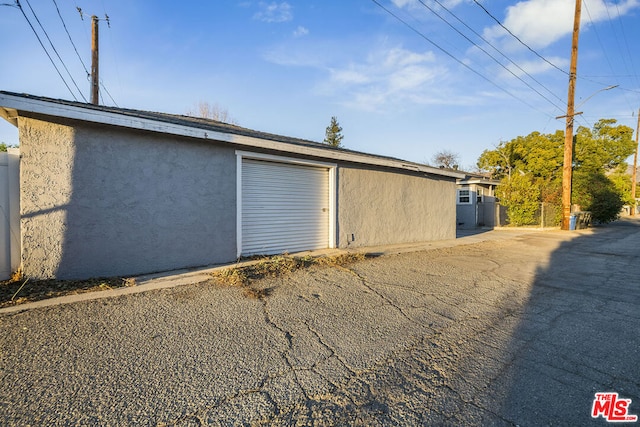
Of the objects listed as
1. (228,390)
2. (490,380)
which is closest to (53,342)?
(228,390)

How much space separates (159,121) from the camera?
4969 mm

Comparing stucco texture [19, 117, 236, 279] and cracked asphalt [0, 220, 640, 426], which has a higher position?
stucco texture [19, 117, 236, 279]

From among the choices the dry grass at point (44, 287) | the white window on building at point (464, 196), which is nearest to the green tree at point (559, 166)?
the white window on building at point (464, 196)

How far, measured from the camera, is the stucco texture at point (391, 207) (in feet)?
26.8

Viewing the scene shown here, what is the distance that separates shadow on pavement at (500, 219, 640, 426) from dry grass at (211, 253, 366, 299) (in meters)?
3.04

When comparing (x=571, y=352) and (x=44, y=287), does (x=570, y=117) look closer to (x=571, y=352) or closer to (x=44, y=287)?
(x=571, y=352)

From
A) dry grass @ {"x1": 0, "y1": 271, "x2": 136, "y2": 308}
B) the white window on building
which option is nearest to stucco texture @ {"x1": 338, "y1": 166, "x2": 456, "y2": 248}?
dry grass @ {"x1": 0, "y1": 271, "x2": 136, "y2": 308}

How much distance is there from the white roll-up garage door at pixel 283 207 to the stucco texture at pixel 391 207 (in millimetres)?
588

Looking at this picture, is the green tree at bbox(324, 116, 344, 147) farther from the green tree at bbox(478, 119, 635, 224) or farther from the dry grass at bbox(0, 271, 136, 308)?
the dry grass at bbox(0, 271, 136, 308)

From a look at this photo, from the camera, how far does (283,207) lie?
718cm

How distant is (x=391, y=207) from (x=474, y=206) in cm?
1165

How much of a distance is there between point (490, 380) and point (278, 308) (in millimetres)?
2377

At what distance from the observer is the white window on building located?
18.5 metres

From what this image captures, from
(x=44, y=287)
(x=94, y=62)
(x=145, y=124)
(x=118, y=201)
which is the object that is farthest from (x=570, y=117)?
(x=94, y=62)
